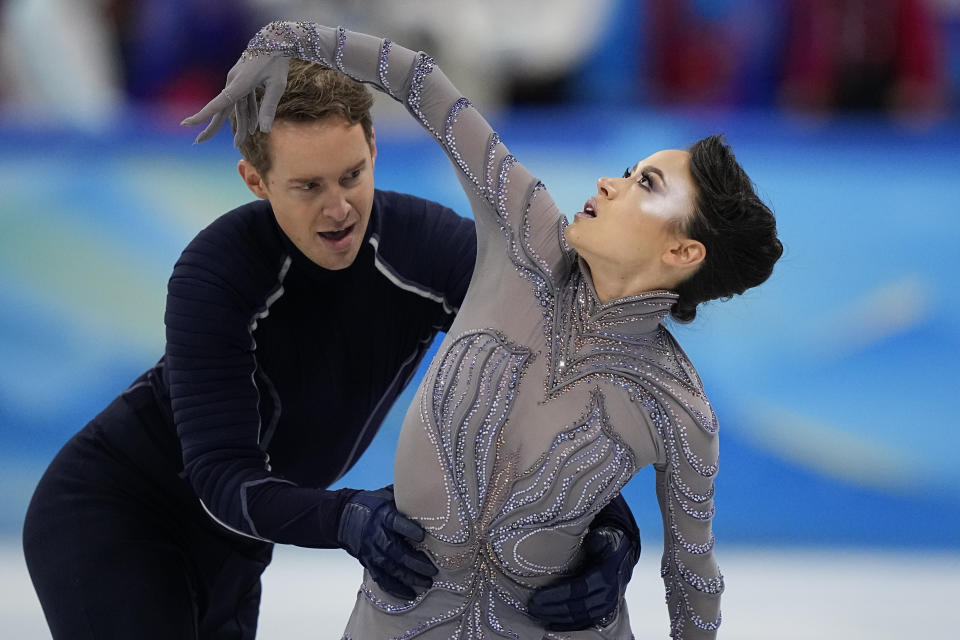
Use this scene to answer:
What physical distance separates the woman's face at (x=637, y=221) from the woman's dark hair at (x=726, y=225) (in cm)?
2

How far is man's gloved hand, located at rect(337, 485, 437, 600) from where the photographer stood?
1.61 metres

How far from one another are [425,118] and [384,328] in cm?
53

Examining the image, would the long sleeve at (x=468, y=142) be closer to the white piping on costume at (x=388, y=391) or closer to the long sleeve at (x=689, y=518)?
the long sleeve at (x=689, y=518)

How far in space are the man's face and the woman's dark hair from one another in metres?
0.59

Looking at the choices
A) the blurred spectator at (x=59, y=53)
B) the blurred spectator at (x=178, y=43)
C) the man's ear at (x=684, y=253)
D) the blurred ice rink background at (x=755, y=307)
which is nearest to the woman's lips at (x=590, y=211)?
the man's ear at (x=684, y=253)

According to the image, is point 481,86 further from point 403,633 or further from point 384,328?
point 403,633

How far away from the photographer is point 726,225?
5.15 feet

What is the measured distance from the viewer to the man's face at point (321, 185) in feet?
6.08

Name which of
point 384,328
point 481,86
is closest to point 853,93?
point 481,86

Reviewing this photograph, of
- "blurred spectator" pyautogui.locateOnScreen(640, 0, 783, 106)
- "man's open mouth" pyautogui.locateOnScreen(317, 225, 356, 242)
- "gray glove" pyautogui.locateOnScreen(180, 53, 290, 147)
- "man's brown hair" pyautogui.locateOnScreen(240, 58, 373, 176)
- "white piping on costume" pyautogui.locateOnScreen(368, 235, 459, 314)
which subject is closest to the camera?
"gray glove" pyautogui.locateOnScreen(180, 53, 290, 147)

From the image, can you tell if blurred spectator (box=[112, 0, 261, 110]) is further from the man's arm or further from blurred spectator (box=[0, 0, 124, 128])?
the man's arm

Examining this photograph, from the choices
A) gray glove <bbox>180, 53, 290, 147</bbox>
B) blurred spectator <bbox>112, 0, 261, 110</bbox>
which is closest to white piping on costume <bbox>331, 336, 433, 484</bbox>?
gray glove <bbox>180, 53, 290, 147</bbox>

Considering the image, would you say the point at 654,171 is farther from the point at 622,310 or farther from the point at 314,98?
the point at 314,98

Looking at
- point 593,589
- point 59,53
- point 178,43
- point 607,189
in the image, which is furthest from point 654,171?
point 59,53
